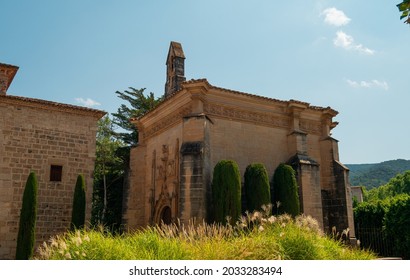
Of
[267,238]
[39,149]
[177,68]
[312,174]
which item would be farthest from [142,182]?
[267,238]

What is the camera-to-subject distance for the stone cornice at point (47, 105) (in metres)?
16.2

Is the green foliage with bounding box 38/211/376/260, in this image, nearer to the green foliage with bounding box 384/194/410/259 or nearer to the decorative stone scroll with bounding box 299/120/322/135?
the decorative stone scroll with bounding box 299/120/322/135

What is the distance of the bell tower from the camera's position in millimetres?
20297

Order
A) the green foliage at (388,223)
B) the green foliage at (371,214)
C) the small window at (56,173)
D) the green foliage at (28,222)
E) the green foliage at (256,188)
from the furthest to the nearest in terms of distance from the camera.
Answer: the green foliage at (371,214) → the green foliage at (388,223) → the small window at (56,173) → the green foliage at (28,222) → the green foliage at (256,188)

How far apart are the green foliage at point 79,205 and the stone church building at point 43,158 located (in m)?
0.99

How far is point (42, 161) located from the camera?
16.5 meters

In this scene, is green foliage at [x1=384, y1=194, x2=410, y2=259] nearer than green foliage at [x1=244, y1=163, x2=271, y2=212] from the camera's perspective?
No

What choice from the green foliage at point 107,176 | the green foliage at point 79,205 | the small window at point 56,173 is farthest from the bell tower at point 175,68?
the green foliage at point 107,176

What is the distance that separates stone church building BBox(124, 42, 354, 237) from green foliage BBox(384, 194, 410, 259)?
2476 millimetres

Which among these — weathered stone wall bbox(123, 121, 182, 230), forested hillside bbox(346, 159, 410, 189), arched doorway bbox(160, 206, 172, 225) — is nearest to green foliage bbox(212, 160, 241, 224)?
weathered stone wall bbox(123, 121, 182, 230)

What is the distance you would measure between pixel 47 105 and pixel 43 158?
2.41 meters

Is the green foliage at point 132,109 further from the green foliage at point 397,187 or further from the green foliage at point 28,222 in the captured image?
the green foliage at point 397,187

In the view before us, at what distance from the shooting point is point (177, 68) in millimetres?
20359
